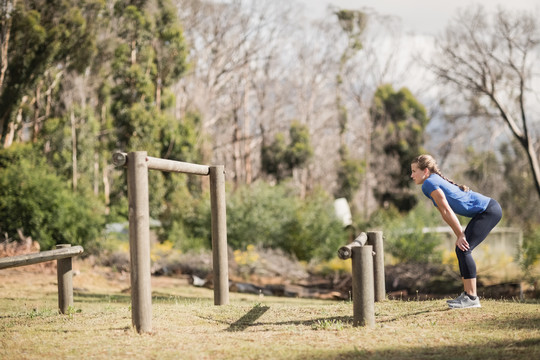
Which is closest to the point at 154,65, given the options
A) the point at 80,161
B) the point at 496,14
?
the point at 80,161

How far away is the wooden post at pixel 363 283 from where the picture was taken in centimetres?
536

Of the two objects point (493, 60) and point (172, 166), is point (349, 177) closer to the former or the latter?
point (493, 60)

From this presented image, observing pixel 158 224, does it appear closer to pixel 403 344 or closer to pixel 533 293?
pixel 533 293

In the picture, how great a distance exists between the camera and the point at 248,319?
253 inches

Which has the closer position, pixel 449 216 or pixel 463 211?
pixel 449 216

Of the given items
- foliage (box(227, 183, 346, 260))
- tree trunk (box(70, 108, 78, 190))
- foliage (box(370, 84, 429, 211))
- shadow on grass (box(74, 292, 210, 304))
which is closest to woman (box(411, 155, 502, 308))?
shadow on grass (box(74, 292, 210, 304))

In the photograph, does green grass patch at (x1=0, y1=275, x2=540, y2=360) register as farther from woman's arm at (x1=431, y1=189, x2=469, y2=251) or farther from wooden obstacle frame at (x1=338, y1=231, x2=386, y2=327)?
woman's arm at (x1=431, y1=189, x2=469, y2=251)

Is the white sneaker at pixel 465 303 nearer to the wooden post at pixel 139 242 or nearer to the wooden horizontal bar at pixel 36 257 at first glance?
the wooden post at pixel 139 242

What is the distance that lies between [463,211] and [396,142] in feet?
75.3

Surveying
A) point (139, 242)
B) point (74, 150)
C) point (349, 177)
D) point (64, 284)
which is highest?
point (74, 150)

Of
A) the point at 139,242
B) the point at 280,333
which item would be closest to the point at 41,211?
the point at 139,242

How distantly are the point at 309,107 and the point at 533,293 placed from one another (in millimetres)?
25486

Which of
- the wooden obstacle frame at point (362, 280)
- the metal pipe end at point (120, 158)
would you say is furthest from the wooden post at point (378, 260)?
the metal pipe end at point (120, 158)

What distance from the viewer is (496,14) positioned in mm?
19719
